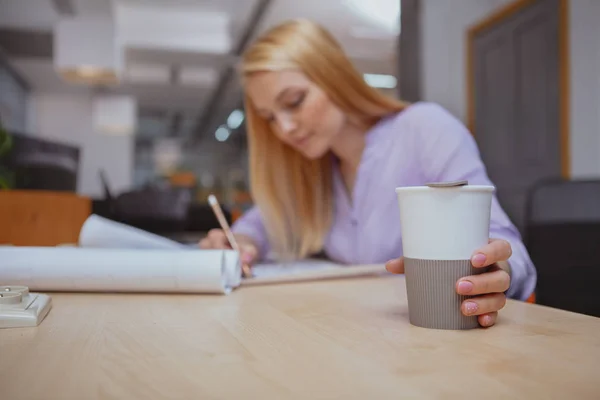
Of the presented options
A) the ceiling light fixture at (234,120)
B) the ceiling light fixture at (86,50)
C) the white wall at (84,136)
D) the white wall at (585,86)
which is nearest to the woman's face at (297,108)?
the white wall at (585,86)

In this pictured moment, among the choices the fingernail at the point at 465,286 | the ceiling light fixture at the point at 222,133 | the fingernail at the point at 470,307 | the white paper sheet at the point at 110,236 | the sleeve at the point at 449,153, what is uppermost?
the ceiling light fixture at the point at 222,133

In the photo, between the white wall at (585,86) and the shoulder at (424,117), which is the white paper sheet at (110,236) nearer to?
the shoulder at (424,117)

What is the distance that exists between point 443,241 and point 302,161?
94 cm

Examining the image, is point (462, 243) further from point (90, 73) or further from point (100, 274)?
point (90, 73)

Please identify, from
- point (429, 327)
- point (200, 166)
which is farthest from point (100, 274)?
point (200, 166)

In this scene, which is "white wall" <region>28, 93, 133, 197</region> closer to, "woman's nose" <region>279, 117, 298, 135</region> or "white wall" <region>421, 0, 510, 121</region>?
"white wall" <region>421, 0, 510, 121</region>

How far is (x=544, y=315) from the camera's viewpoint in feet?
1.85

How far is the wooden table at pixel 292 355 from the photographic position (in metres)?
0.33

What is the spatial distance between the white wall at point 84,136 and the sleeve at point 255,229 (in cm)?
838

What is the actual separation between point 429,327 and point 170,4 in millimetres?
5992

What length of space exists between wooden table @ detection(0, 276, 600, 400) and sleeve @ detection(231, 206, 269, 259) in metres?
0.75

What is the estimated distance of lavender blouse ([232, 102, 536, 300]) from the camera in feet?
3.51

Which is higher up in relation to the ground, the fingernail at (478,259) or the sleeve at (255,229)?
the fingernail at (478,259)

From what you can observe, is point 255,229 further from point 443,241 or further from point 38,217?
point 443,241
